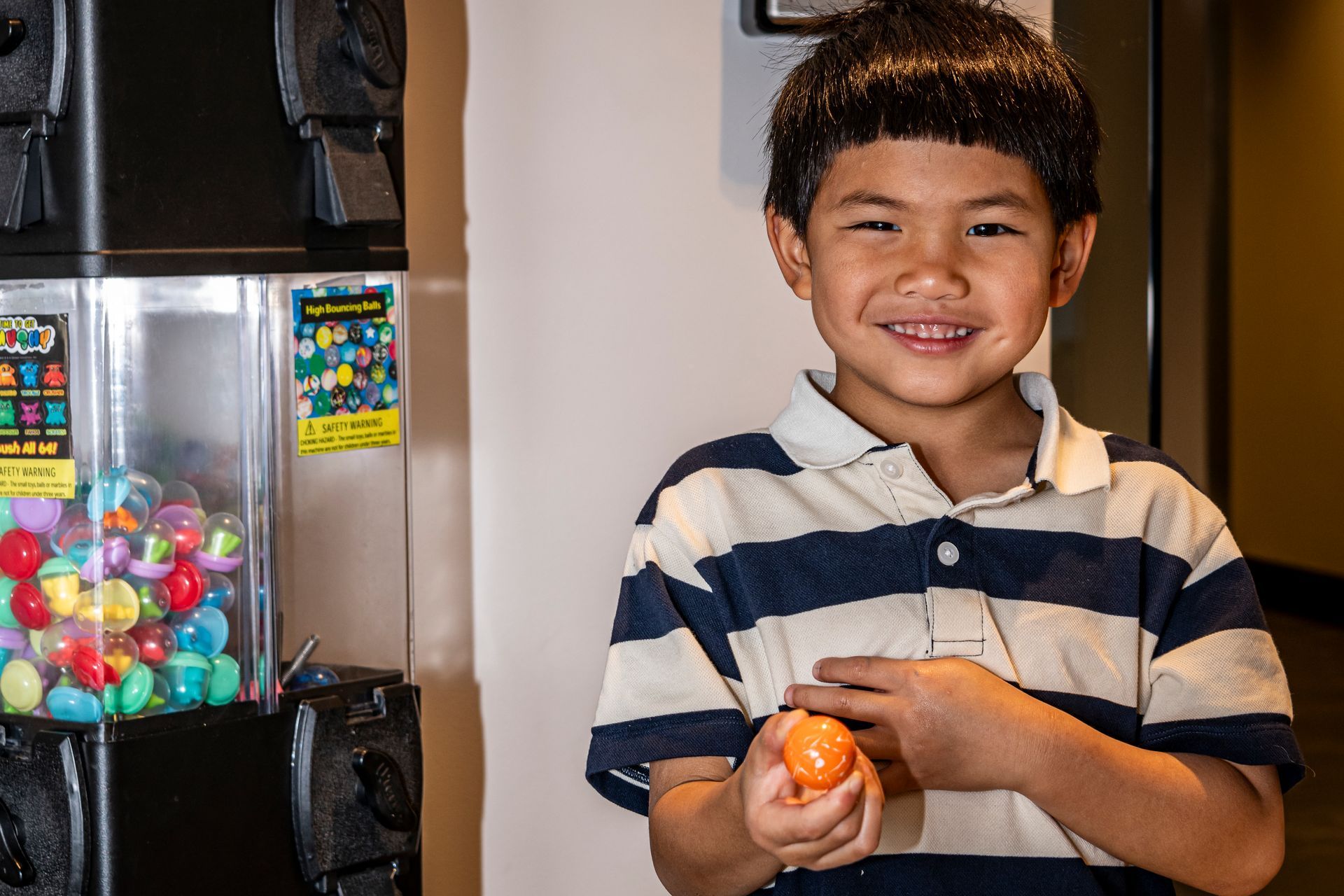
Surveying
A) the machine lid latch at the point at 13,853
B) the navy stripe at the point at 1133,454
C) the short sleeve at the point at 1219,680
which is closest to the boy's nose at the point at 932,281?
the navy stripe at the point at 1133,454

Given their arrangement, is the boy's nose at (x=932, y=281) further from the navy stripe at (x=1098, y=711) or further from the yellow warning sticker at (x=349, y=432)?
the yellow warning sticker at (x=349, y=432)

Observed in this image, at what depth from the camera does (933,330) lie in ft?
3.92

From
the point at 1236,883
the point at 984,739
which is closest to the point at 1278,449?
the point at 1236,883

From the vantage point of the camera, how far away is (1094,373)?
2.05 metres

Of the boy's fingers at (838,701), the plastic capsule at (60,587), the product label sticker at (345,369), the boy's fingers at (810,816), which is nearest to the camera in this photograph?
the boy's fingers at (810,816)

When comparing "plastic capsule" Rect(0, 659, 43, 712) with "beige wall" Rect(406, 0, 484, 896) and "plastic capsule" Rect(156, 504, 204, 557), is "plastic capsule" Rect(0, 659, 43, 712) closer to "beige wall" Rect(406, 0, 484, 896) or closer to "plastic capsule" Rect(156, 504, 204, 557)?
"plastic capsule" Rect(156, 504, 204, 557)

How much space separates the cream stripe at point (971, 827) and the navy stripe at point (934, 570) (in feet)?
0.54

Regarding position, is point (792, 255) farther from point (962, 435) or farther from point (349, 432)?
point (349, 432)

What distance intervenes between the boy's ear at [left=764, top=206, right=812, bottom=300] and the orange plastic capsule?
49 centimetres

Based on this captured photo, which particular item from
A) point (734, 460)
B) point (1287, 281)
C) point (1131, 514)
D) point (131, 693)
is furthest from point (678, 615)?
point (1287, 281)

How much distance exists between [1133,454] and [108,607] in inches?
37.0

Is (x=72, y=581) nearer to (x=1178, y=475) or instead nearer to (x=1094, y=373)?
(x=1178, y=475)

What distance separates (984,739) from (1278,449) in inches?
50.8

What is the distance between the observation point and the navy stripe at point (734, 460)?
4.10ft
